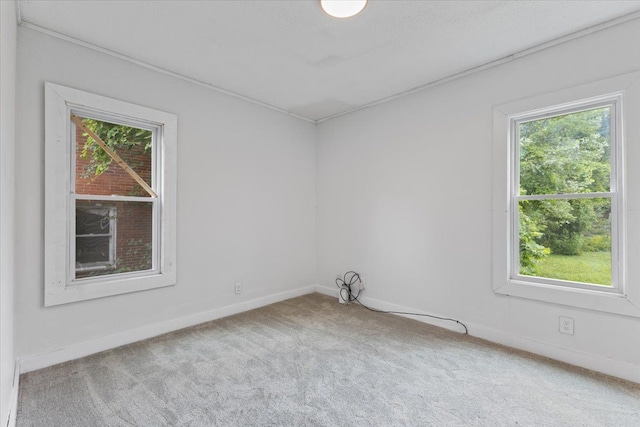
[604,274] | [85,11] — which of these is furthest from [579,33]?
[85,11]

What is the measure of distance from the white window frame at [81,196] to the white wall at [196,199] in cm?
6

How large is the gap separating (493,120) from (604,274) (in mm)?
1466

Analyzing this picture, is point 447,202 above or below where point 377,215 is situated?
above

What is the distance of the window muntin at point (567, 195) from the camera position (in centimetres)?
221

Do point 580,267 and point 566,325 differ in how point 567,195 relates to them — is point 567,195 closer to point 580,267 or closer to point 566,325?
point 580,267

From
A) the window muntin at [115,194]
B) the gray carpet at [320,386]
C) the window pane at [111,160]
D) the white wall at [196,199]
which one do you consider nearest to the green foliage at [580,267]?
the gray carpet at [320,386]

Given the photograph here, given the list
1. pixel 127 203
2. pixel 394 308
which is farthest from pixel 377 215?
pixel 127 203

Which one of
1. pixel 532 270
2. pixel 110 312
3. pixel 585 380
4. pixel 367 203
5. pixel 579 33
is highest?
pixel 579 33

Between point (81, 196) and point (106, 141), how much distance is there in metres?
0.53

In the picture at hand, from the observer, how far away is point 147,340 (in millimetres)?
2641

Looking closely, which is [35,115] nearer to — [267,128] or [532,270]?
[267,128]

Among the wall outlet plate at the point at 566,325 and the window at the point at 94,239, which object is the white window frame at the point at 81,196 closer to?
the window at the point at 94,239

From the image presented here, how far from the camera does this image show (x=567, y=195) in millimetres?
2361

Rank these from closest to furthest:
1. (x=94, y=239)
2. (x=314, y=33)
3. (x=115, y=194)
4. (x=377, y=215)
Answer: (x=314, y=33)
(x=94, y=239)
(x=115, y=194)
(x=377, y=215)
